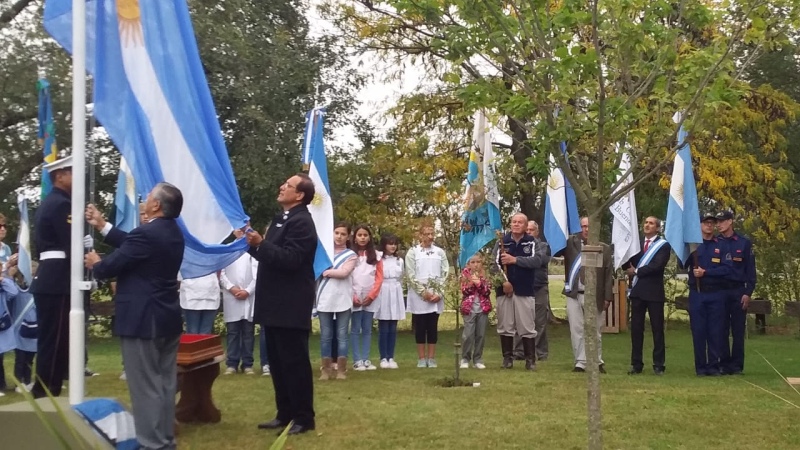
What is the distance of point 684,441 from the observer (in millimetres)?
7109

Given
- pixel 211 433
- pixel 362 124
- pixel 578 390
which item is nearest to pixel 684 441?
pixel 578 390

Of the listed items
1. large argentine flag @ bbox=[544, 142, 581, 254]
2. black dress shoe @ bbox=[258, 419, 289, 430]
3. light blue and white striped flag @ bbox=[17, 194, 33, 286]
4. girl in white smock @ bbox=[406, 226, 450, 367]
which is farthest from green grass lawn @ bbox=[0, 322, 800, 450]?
large argentine flag @ bbox=[544, 142, 581, 254]

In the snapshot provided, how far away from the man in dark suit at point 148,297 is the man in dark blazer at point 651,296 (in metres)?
6.90

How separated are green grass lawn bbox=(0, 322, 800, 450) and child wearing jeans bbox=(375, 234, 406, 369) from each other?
379mm

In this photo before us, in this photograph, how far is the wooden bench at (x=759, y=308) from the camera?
19188 mm

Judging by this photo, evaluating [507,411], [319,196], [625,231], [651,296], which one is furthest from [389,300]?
[507,411]

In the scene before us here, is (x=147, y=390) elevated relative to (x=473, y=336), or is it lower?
lower

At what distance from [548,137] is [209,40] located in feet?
42.2

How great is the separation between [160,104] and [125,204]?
2958 millimetres

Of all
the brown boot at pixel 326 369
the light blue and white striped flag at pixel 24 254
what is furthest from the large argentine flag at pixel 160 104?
the light blue and white striped flag at pixel 24 254

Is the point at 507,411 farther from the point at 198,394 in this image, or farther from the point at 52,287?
the point at 52,287

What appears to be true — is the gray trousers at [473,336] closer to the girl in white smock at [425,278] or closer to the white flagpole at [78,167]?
the girl in white smock at [425,278]

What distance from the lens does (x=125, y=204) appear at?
356 inches

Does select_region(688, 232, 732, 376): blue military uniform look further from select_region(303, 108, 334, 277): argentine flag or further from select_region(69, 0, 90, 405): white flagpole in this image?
select_region(69, 0, 90, 405): white flagpole
